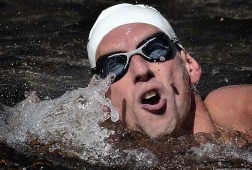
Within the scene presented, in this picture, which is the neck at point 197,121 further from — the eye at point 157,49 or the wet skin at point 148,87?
the eye at point 157,49

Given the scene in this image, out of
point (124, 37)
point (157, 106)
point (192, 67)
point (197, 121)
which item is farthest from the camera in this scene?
point (192, 67)

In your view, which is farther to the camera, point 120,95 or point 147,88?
point 120,95

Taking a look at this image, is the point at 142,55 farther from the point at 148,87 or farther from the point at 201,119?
the point at 201,119

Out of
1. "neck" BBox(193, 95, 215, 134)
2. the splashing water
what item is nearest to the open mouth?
the splashing water

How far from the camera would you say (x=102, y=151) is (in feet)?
19.3

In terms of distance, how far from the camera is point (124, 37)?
6035 mm

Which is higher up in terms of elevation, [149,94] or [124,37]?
[124,37]

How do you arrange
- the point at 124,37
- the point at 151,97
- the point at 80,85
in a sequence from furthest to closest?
the point at 80,85 < the point at 124,37 < the point at 151,97

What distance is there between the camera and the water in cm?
570

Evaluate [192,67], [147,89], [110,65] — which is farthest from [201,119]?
[110,65]

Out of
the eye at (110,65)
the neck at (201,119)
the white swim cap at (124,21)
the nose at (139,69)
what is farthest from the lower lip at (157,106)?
the white swim cap at (124,21)

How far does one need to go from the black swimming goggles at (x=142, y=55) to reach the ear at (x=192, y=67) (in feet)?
0.65

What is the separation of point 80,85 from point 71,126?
189 centimetres

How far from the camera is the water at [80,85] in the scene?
5.70m
